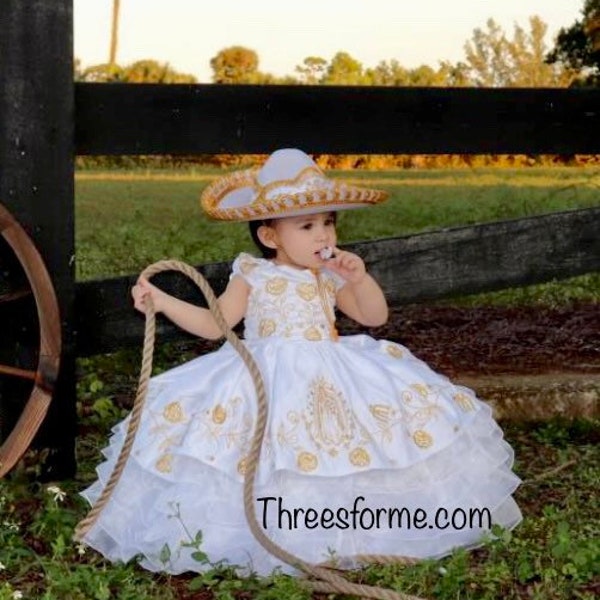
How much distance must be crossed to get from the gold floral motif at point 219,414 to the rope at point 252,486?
16 centimetres

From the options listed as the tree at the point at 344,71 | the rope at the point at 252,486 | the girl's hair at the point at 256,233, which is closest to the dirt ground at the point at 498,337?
the girl's hair at the point at 256,233

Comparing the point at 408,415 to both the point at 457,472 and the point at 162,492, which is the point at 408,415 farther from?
the point at 162,492

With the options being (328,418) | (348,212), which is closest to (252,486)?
(328,418)

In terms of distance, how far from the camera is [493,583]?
3.63 m

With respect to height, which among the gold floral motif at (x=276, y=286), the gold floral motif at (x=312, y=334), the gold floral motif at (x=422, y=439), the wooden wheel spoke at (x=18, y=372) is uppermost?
the gold floral motif at (x=276, y=286)

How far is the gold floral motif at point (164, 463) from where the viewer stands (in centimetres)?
382

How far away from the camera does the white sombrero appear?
3865mm

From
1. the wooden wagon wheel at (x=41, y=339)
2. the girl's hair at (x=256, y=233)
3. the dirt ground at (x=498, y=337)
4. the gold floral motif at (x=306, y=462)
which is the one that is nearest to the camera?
the gold floral motif at (x=306, y=462)

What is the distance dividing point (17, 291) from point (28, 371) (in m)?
0.26

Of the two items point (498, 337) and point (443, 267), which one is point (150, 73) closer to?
point (498, 337)

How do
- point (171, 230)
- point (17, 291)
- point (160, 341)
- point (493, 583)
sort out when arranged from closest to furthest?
point (493, 583) < point (17, 291) < point (160, 341) < point (171, 230)

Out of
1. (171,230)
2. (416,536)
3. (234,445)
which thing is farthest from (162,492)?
(171,230)

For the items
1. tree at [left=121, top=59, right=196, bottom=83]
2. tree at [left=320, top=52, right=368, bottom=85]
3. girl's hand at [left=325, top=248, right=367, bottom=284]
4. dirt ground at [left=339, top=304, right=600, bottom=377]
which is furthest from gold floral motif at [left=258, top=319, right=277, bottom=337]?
tree at [left=121, top=59, right=196, bottom=83]

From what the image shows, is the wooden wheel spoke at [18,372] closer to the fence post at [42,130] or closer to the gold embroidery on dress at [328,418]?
the fence post at [42,130]
